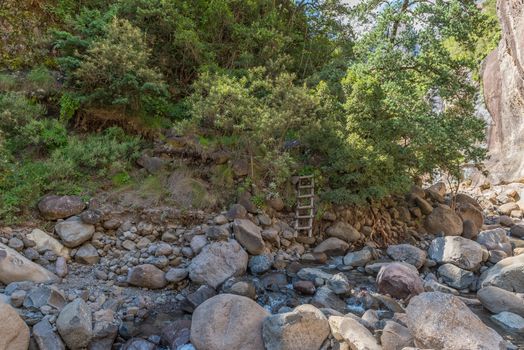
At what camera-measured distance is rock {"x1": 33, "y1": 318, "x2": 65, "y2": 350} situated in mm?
4227

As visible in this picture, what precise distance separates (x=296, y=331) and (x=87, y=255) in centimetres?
407

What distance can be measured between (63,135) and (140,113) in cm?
181

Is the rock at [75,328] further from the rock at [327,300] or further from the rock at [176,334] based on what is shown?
the rock at [327,300]

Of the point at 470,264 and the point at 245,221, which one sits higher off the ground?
the point at 245,221

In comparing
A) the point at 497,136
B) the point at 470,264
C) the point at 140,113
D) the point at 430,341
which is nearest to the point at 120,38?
the point at 140,113

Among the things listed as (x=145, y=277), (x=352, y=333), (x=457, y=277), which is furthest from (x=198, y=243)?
(x=457, y=277)

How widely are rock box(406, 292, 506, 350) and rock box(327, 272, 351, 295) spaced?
1.82 m

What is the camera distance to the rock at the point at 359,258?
761cm

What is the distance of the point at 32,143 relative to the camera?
723 centimetres

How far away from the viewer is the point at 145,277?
5.92 m

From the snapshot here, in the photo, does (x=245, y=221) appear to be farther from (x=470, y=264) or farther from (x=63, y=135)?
(x=470, y=264)

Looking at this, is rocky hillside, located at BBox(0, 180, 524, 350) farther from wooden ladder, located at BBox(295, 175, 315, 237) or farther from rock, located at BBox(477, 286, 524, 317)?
wooden ladder, located at BBox(295, 175, 315, 237)

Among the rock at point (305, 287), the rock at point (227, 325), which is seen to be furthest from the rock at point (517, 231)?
the rock at point (227, 325)

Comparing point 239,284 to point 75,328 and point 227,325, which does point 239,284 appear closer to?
point 227,325
